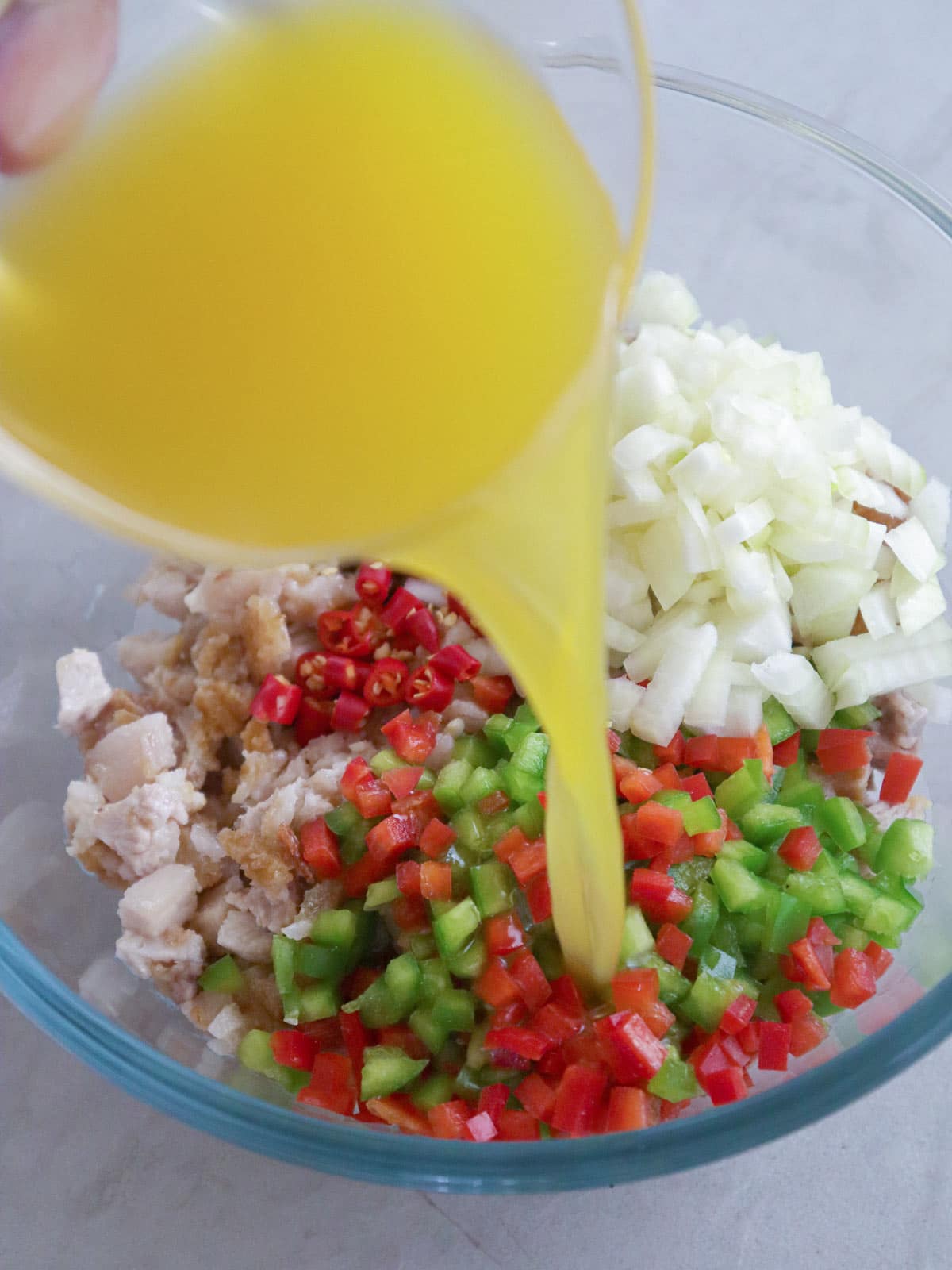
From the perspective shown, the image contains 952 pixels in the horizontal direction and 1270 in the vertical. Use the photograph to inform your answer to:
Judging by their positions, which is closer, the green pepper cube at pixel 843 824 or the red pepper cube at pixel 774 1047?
the red pepper cube at pixel 774 1047

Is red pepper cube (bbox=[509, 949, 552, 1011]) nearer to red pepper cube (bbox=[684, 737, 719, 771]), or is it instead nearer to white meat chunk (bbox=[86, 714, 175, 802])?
red pepper cube (bbox=[684, 737, 719, 771])

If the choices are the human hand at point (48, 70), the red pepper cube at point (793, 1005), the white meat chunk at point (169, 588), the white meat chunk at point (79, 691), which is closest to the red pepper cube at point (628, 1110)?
the red pepper cube at point (793, 1005)

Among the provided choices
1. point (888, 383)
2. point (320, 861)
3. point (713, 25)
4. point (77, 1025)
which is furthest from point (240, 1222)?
point (713, 25)

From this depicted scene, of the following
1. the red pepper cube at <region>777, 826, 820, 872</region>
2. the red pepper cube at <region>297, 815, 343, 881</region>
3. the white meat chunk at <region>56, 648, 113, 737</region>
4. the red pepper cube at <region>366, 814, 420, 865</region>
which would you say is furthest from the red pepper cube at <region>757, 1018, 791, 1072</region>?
the white meat chunk at <region>56, 648, 113, 737</region>

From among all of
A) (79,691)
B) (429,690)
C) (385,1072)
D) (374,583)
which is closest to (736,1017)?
(385,1072)

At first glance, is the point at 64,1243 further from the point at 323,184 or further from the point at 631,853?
the point at 323,184

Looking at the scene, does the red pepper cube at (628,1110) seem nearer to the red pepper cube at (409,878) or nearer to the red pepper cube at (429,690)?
the red pepper cube at (409,878)
